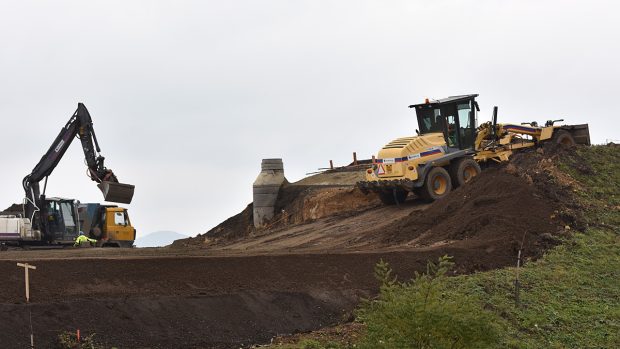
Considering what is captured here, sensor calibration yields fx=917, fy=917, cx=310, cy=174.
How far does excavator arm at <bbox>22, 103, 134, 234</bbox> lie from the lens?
1389 inches

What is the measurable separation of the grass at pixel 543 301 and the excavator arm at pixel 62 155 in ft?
61.0

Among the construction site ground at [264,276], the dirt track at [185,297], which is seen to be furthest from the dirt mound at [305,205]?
the dirt track at [185,297]

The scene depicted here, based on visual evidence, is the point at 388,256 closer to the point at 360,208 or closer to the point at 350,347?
the point at 350,347

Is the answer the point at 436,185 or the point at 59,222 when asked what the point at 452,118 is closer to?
the point at 436,185

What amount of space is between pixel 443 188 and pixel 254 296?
16.4 meters

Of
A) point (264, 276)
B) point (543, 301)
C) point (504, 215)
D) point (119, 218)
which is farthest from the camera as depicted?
point (119, 218)

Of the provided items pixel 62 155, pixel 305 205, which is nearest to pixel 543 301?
pixel 305 205

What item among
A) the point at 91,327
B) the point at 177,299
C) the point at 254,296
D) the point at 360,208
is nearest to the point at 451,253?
the point at 254,296

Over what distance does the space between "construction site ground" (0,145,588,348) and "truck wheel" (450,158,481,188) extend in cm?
424

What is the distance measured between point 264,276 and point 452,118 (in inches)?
657

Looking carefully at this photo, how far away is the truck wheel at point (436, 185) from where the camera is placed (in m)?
32.2

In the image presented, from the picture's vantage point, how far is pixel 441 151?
33.1 m

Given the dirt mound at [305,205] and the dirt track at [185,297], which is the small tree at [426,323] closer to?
the dirt track at [185,297]

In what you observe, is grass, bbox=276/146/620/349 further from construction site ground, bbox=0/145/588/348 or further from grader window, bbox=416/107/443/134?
grader window, bbox=416/107/443/134
